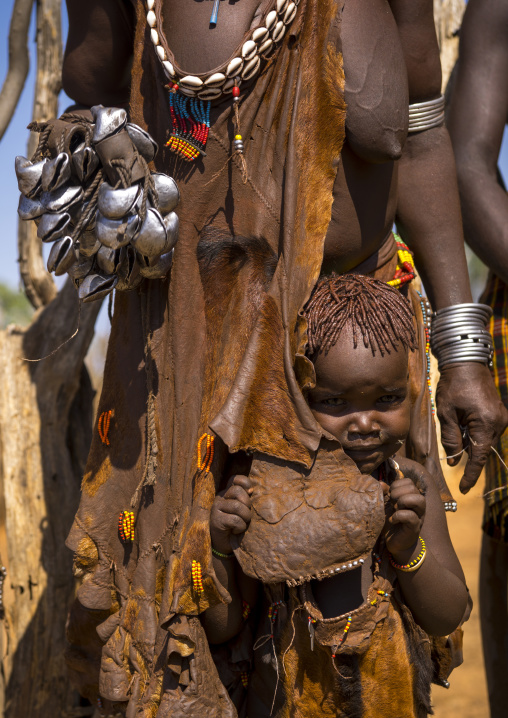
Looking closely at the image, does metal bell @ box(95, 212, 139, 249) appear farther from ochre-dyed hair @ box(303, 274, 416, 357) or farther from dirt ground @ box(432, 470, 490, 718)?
dirt ground @ box(432, 470, 490, 718)

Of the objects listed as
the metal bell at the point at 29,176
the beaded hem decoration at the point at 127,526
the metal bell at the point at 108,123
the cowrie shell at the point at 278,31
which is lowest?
the beaded hem decoration at the point at 127,526

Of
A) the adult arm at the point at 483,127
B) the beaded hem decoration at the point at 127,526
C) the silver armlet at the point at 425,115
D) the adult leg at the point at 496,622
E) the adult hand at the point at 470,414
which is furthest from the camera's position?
the adult leg at the point at 496,622

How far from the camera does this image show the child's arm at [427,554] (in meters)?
1.60

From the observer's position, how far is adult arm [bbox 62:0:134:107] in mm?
2006

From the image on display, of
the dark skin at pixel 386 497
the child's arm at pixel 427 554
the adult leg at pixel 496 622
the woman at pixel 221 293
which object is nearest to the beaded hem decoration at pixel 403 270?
the woman at pixel 221 293

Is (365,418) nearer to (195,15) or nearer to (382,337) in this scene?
(382,337)

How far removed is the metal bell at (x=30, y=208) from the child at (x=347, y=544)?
57 centimetres

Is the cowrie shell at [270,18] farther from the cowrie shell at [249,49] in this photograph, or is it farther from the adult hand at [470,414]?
the adult hand at [470,414]

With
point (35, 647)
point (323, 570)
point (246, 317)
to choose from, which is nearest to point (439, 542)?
point (323, 570)

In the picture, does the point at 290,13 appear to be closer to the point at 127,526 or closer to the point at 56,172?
the point at 56,172

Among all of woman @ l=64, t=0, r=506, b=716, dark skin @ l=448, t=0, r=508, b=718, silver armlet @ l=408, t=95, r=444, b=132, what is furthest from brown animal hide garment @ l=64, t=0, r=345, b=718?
dark skin @ l=448, t=0, r=508, b=718

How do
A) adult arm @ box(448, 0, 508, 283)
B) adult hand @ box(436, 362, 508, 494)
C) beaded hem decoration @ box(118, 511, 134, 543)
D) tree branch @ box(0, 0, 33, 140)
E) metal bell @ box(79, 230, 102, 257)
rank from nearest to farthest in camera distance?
metal bell @ box(79, 230, 102, 257) < beaded hem decoration @ box(118, 511, 134, 543) < adult hand @ box(436, 362, 508, 494) < adult arm @ box(448, 0, 508, 283) < tree branch @ box(0, 0, 33, 140)

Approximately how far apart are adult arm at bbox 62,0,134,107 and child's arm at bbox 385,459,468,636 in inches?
47.3

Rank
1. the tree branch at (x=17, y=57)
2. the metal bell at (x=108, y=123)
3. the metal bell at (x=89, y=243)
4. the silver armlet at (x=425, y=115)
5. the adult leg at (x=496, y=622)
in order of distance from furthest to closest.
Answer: the tree branch at (x=17, y=57) < the adult leg at (x=496, y=622) < the silver armlet at (x=425, y=115) < the metal bell at (x=89, y=243) < the metal bell at (x=108, y=123)
